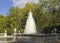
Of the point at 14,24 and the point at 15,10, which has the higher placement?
the point at 15,10

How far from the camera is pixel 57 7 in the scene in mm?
38344

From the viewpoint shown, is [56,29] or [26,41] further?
[56,29]

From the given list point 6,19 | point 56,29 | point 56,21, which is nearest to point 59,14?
point 56,21

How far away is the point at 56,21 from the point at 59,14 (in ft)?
5.00

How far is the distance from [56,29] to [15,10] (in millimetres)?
12100

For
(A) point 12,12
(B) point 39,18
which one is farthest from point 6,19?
(B) point 39,18

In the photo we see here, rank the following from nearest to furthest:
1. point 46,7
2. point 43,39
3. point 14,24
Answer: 1. point 43,39
2. point 46,7
3. point 14,24

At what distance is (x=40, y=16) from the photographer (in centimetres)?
4091

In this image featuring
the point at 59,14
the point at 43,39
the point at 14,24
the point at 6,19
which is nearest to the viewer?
the point at 43,39

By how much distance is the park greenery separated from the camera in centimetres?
3791

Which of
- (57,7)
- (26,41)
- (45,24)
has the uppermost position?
(57,7)

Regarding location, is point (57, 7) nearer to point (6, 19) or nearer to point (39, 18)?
point (39, 18)

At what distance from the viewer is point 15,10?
157 feet

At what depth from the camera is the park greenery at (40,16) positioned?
1492 inches
